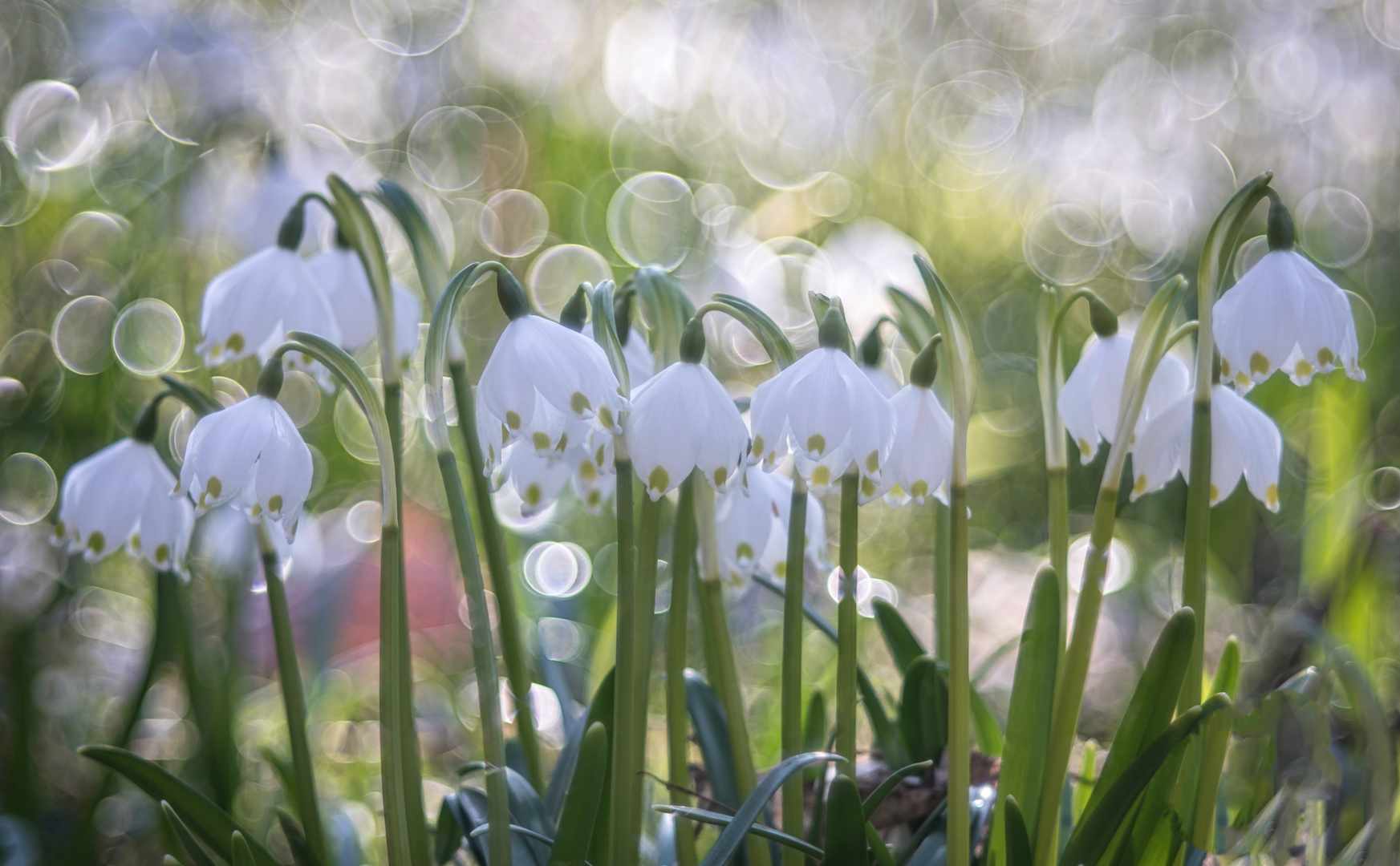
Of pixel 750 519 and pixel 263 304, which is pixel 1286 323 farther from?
pixel 263 304

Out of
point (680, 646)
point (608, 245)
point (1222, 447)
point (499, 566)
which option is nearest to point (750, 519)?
point (680, 646)

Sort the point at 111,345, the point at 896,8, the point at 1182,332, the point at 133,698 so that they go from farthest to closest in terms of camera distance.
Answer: the point at 896,8 → the point at 111,345 → the point at 133,698 → the point at 1182,332

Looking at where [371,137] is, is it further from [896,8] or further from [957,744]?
[957,744]

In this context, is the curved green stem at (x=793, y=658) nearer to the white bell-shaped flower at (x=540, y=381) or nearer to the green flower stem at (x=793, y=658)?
the green flower stem at (x=793, y=658)

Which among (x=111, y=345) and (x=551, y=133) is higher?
(x=551, y=133)

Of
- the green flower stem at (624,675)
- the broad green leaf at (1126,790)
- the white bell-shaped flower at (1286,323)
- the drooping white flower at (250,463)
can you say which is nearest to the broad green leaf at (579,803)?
the green flower stem at (624,675)

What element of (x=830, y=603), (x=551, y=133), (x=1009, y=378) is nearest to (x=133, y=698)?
(x=830, y=603)
